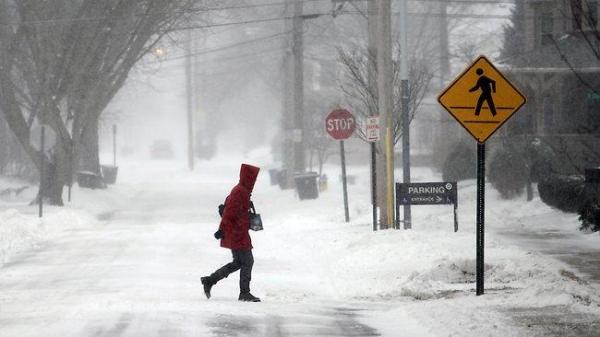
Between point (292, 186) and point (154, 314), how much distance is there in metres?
30.5

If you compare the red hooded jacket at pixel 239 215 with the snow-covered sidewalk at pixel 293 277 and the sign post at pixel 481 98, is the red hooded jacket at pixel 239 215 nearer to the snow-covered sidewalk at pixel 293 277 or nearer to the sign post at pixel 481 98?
the snow-covered sidewalk at pixel 293 277

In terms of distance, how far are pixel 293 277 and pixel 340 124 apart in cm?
820

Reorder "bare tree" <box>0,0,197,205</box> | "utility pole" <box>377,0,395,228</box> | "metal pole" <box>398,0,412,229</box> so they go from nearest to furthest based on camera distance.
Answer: "utility pole" <box>377,0,395,228</box>, "metal pole" <box>398,0,412,229</box>, "bare tree" <box>0,0,197,205</box>

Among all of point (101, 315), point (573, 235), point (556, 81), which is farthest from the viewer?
point (556, 81)

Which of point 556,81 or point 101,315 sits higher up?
point 556,81

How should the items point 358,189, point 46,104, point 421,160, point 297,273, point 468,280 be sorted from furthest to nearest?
point 421,160
point 358,189
point 46,104
point 297,273
point 468,280

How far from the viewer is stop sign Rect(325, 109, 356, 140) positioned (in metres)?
23.3

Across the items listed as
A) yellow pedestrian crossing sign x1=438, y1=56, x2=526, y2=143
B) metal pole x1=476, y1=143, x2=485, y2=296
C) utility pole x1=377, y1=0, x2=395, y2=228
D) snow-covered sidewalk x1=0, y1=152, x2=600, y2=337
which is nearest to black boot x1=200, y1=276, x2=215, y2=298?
snow-covered sidewalk x1=0, y1=152, x2=600, y2=337

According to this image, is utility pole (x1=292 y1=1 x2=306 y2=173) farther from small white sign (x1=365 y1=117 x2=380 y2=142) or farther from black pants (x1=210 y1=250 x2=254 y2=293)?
black pants (x1=210 y1=250 x2=254 y2=293)

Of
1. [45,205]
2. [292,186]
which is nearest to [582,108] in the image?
[292,186]

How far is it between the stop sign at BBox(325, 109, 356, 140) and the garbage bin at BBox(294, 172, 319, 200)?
35.0ft

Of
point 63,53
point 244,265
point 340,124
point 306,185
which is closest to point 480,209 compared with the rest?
point 244,265

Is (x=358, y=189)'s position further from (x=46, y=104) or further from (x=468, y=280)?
(x=468, y=280)

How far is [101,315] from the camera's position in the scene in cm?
1107
